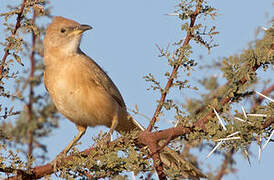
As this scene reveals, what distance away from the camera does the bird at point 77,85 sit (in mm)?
5098

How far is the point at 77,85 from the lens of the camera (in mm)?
5070

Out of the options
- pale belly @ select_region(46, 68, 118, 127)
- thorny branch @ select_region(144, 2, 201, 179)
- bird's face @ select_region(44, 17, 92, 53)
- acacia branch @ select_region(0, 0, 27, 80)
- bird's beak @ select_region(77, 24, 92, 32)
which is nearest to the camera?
thorny branch @ select_region(144, 2, 201, 179)

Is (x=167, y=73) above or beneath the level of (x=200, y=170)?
above

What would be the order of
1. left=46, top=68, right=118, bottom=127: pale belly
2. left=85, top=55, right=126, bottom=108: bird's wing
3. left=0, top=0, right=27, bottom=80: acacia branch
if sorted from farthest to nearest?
left=85, top=55, right=126, bottom=108: bird's wing
left=46, top=68, right=118, bottom=127: pale belly
left=0, top=0, right=27, bottom=80: acacia branch

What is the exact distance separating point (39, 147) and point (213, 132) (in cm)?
160

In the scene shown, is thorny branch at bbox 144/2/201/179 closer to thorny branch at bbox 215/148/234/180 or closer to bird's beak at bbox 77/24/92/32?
thorny branch at bbox 215/148/234/180

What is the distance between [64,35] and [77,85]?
115 centimetres

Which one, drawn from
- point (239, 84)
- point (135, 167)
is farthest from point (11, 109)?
point (239, 84)

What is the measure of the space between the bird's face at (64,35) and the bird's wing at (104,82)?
483 millimetres

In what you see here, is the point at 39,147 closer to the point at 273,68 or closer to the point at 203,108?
the point at 203,108

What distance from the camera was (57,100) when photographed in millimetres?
5234

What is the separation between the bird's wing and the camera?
5.36 m

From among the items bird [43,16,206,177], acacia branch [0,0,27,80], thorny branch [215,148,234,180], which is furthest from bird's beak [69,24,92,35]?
thorny branch [215,148,234,180]

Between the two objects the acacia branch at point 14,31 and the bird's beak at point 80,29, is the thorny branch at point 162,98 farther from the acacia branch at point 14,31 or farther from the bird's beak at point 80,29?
the bird's beak at point 80,29
